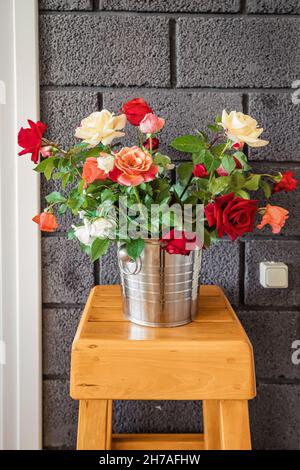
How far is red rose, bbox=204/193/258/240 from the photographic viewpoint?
2.33ft

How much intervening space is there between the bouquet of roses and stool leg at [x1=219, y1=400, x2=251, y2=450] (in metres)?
0.31

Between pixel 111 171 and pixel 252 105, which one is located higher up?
pixel 252 105

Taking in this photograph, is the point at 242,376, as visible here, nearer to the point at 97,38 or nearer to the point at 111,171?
the point at 111,171

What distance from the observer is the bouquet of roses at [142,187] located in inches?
28.2

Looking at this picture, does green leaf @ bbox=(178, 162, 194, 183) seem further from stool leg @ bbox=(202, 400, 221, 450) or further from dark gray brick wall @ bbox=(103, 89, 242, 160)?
stool leg @ bbox=(202, 400, 221, 450)

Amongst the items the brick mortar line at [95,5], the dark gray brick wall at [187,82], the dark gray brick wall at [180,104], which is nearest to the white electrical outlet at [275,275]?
the dark gray brick wall at [187,82]

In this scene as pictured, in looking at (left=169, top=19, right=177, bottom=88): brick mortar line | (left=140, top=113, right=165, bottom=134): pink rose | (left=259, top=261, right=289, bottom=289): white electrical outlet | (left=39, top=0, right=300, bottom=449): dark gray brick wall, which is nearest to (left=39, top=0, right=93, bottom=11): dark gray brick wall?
(left=39, top=0, right=300, bottom=449): dark gray brick wall

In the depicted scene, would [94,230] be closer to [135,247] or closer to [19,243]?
[135,247]

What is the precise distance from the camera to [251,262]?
3.65 feet

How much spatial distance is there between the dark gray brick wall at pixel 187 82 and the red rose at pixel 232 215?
0.39m

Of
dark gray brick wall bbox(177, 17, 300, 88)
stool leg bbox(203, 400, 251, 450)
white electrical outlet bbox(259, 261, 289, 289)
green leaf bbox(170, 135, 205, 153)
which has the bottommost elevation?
stool leg bbox(203, 400, 251, 450)

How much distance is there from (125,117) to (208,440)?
80cm

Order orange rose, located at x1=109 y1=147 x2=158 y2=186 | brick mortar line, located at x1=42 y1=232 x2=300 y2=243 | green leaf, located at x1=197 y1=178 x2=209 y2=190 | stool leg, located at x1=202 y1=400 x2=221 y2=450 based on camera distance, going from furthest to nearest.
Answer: brick mortar line, located at x1=42 y1=232 x2=300 y2=243, stool leg, located at x1=202 y1=400 x2=221 y2=450, green leaf, located at x1=197 y1=178 x2=209 y2=190, orange rose, located at x1=109 y1=147 x2=158 y2=186

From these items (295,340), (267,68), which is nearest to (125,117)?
(267,68)
